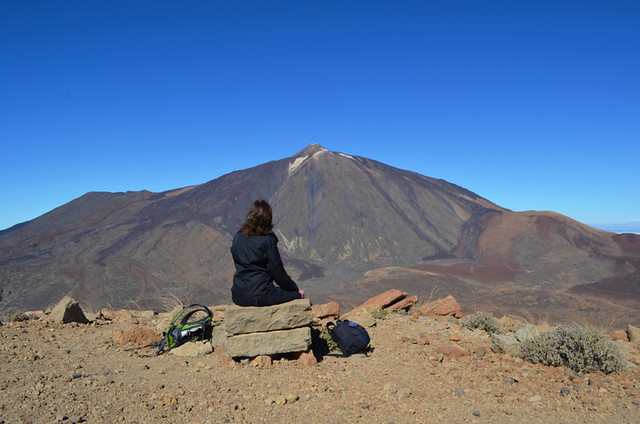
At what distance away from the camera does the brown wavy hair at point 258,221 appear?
4.43 meters

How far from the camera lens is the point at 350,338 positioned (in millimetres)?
4984

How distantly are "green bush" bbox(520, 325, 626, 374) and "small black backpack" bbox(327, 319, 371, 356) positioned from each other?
68.3 inches

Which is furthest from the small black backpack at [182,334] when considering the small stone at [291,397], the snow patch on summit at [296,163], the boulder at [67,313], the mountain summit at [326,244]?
the snow patch on summit at [296,163]

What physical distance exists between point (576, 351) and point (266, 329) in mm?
3173

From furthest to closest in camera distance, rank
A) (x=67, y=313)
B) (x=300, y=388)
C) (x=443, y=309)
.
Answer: (x=443, y=309)
(x=67, y=313)
(x=300, y=388)

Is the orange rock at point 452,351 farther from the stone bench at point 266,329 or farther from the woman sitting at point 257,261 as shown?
the woman sitting at point 257,261

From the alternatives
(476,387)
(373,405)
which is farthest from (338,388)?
(476,387)

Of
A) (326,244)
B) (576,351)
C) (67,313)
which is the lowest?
(576,351)

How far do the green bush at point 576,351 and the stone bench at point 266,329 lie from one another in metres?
2.44

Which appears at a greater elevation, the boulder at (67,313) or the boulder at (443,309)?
the boulder at (67,313)

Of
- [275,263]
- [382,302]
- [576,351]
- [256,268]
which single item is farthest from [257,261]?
[382,302]

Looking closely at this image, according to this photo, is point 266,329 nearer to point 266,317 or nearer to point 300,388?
point 266,317

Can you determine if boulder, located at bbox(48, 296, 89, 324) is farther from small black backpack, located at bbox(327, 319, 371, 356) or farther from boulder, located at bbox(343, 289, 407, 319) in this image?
boulder, located at bbox(343, 289, 407, 319)

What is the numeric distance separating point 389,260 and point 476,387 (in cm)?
3602
